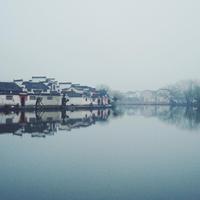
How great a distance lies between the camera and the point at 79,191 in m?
6.24

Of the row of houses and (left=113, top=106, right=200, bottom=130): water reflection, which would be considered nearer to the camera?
(left=113, top=106, right=200, bottom=130): water reflection

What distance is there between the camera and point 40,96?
112ft

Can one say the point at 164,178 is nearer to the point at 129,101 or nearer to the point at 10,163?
the point at 10,163

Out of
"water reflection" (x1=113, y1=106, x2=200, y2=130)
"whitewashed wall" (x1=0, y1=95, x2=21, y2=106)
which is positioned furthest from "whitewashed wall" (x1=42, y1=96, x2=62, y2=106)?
"water reflection" (x1=113, y1=106, x2=200, y2=130)

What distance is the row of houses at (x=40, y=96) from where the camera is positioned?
1212 inches

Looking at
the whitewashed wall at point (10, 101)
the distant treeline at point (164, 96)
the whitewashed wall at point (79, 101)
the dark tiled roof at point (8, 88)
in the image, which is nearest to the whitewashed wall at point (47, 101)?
the whitewashed wall at point (10, 101)

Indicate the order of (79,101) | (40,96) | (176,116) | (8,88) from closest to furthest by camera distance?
(176,116) < (8,88) < (40,96) < (79,101)

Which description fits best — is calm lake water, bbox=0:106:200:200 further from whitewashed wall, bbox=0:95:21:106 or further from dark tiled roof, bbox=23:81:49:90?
dark tiled roof, bbox=23:81:49:90

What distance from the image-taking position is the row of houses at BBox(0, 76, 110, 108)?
101ft

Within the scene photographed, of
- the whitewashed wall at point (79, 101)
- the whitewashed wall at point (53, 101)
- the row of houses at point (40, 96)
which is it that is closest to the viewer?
the row of houses at point (40, 96)

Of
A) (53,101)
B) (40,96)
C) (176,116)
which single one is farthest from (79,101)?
(176,116)

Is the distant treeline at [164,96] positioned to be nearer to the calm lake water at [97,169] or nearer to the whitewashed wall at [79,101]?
the whitewashed wall at [79,101]

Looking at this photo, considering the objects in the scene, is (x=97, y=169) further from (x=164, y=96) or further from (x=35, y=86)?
(x=164, y=96)

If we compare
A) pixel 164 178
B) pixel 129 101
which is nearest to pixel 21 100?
pixel 164 178
